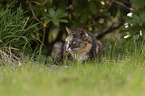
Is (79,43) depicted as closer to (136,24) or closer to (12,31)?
(136,24)

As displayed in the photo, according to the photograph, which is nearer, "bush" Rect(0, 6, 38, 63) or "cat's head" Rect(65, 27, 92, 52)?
"bush" Rect(0, 6, 38, 63)

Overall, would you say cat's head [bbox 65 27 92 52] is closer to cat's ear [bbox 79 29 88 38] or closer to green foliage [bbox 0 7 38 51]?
cat's ear [bbox 79 29 88 38]

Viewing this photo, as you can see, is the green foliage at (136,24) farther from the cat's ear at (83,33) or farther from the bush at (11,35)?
the bush at (11,35)

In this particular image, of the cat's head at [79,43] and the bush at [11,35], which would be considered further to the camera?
the cat's head at [79,43]

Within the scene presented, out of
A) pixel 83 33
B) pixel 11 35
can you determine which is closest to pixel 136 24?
pixel 83 33

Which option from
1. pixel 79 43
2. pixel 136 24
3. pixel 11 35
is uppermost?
pixel 136 24

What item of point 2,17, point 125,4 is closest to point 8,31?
point 2,17

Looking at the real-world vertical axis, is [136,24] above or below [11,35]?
above

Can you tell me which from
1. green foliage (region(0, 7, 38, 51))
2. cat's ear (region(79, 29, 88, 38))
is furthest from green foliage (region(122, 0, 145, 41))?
green foliage (region(0, 7, 38, 51))

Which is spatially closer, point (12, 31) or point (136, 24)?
point (136, 24)

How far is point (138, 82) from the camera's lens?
2.35m

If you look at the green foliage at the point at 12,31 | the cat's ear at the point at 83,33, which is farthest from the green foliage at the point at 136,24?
the green foliage at the point at 12,31

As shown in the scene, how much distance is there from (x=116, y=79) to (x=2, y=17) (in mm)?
2863

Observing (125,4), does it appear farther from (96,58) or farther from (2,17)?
(2,17)
